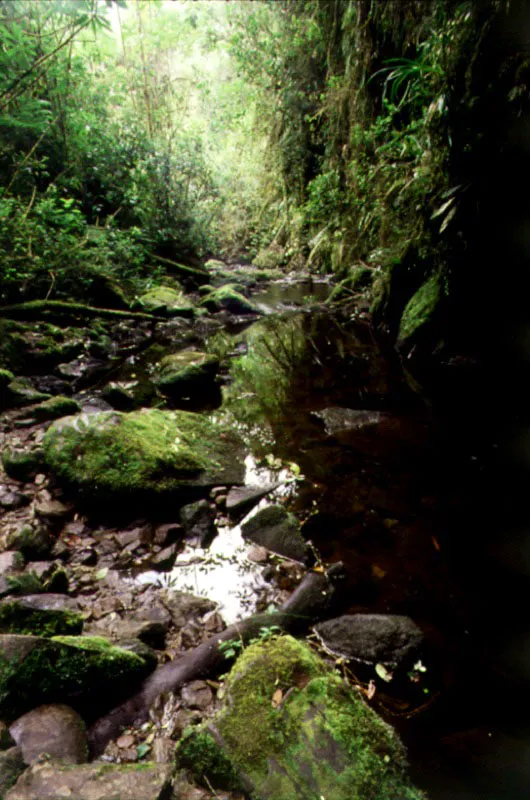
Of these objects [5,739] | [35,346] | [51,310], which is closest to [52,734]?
[5,739]

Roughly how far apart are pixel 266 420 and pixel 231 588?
7.36ft

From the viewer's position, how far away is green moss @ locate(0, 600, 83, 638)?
5.57ft

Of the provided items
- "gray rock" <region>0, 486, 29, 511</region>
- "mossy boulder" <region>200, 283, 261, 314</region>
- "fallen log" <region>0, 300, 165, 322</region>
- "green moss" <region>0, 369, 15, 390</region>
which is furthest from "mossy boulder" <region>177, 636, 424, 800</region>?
"mossy boulder" <region>200, 283, 261, 314</region>

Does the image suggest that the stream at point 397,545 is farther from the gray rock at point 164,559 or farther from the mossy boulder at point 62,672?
the mossy boulder at point 62,672

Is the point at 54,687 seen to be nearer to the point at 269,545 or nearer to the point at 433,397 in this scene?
the point at 269,545

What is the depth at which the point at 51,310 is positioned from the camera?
21.9ft

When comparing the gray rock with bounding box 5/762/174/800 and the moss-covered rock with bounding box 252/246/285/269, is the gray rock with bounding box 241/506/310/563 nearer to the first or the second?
the gray rock with bounding box 5/762/174/800

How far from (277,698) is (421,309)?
542 centimetres

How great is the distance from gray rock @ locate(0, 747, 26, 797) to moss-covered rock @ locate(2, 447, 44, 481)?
2.20 metres

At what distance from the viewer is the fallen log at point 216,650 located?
1628 mm

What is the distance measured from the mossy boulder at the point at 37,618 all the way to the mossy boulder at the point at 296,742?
0.82m

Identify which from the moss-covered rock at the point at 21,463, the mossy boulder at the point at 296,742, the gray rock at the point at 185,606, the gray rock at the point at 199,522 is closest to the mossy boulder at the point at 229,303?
the moss-covered rock at the point at 21,463

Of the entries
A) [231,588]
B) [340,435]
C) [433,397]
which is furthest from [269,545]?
[433,397]

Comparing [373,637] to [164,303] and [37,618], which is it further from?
[164,303]
